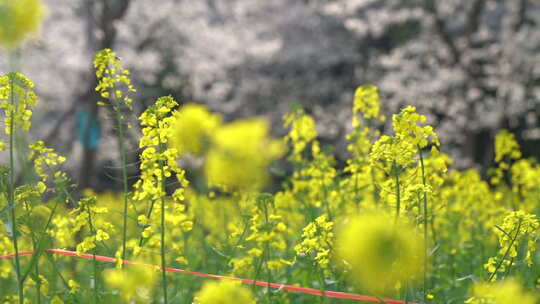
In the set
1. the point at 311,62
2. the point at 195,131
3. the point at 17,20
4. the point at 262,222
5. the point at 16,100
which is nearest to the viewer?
the point at 195,131

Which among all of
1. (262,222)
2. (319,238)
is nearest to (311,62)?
(319,238)

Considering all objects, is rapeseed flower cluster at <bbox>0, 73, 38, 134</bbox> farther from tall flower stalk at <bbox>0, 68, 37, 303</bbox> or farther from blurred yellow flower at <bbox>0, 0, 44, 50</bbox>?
blurred yellow flower at <bbox>0, 0, 44, 50</bbox>

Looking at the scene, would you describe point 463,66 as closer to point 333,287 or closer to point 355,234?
point 333,287

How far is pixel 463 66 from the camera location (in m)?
10.0

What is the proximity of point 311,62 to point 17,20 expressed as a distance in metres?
10.7

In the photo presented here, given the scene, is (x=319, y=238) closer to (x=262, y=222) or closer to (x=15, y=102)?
(x=262, y=222)

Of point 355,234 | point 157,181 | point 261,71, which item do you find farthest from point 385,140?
point 261,71

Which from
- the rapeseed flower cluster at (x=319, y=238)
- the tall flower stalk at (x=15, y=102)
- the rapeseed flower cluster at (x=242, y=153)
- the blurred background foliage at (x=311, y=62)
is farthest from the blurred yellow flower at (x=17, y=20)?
the blurred background foliage at (x=311, y=62)

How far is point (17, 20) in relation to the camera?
177 cm

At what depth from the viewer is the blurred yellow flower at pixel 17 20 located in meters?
1.73

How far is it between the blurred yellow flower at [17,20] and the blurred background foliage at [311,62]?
6.37m

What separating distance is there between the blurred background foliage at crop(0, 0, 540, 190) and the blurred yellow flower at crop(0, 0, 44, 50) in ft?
20.9

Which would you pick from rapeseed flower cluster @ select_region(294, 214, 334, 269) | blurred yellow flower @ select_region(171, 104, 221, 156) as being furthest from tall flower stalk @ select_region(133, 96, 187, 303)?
blurred yellow flower @ select_region(171, 104, 221, 156)

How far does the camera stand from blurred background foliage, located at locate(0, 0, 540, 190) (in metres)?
9.88
